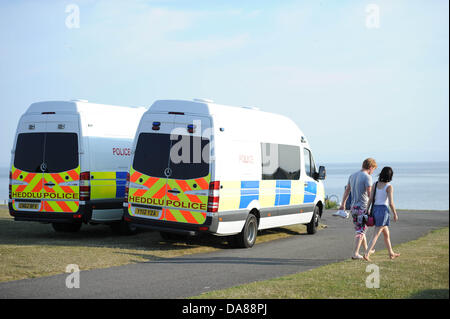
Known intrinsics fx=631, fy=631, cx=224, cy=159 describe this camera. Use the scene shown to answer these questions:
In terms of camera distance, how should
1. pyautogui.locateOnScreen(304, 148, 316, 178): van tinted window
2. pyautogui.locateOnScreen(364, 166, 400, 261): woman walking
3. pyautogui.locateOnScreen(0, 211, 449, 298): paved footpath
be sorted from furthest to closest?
pyautogui.locateOnScreen(304, 148, 316, 178): van tinted window → pyautogui.locateOnScreen(364, 166, 400, 261): woman walking → pyautogui.locateOnScreen(0, 211, 449, 298): paved footpath

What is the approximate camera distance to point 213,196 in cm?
1241

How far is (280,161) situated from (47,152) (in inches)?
213

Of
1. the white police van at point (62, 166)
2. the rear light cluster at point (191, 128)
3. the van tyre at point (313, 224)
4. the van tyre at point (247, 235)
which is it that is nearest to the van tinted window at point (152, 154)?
the rear light cluster at point (191, 128)

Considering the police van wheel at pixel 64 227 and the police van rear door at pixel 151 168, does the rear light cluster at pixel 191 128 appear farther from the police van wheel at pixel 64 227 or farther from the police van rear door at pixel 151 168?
the police van wheel at pixel 64 227

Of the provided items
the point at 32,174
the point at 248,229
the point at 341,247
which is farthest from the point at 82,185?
the point at 341,247

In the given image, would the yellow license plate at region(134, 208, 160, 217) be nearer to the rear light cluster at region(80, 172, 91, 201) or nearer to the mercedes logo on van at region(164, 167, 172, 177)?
the mercedes logo on van at region(164, 167, 172, 177)

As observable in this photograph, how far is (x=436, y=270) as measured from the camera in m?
9.85

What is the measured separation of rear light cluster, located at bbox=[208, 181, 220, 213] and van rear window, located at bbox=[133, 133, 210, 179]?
0.29 m

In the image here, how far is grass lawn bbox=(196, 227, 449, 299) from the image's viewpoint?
7973 millimetres

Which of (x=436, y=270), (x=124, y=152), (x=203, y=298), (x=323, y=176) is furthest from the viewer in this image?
(x=323, y=176)

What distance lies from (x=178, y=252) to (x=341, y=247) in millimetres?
3920

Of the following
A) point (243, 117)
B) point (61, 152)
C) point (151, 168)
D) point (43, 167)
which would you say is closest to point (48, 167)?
point (43, 167)

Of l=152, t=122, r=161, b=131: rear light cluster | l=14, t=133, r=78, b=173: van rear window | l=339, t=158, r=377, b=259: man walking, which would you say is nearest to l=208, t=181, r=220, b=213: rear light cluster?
l=152, t=122, r=161, b=131: rear light cluster
